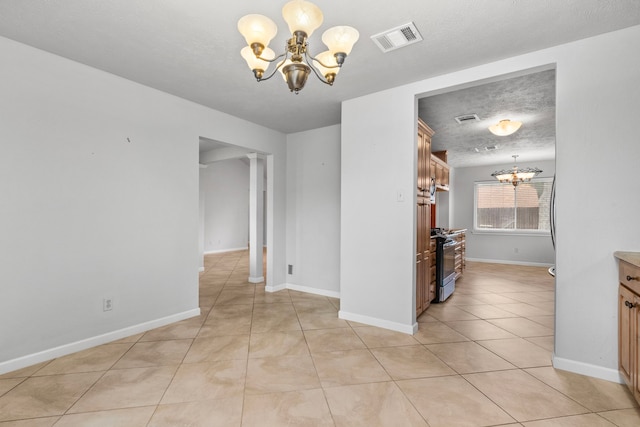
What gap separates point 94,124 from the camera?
2.69 metres

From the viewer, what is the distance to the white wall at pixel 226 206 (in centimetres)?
898

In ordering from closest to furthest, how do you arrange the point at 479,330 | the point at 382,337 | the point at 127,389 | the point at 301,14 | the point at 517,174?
the point at 301,14, the point at 127,389, the point at 382,337, the point at 479,330, the point at 517,174

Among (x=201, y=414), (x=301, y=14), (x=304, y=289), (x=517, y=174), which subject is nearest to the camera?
(x=301, y=14)

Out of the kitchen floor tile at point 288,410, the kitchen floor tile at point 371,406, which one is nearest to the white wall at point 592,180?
the kitchen floor tile at point 371,406

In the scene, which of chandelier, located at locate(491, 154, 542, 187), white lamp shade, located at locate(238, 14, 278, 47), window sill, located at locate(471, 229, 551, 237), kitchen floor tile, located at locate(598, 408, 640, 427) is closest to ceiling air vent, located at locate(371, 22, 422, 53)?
white lamp shade, located at locate(238, 14, 278, 47)

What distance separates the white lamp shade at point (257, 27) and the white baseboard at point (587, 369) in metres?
3.06

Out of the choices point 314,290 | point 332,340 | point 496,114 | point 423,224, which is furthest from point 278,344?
point 496,114

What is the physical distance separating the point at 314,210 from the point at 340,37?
123 inches

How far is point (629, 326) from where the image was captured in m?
1.91

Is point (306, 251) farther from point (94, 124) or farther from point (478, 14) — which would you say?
point (478, 14)

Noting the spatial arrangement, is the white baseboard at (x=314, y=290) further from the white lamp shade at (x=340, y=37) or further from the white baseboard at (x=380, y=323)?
the white lamp shade at (x=340, y=37)

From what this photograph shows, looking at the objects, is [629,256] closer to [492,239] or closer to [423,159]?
[423,159]

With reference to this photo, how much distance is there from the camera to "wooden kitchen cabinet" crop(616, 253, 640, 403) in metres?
1.78

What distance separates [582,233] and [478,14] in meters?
1.74
